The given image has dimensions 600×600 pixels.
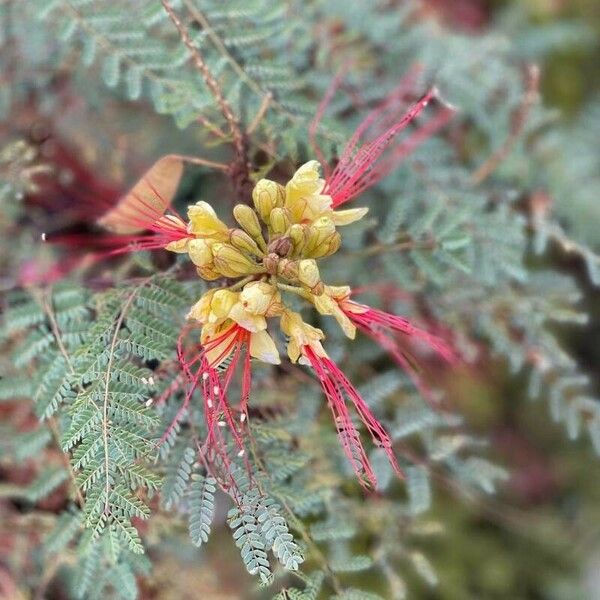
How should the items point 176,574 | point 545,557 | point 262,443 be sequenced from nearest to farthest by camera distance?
1. point 262,443
2. point 176,574
3. point 545,557

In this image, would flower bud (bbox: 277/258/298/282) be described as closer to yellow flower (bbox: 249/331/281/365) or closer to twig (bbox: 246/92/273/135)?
yellow flower (bbox: 249/331/281/365)

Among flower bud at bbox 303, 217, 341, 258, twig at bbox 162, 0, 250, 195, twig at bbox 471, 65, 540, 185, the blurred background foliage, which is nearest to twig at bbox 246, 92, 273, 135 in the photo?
twig at bbox 162, 0, 250, 195

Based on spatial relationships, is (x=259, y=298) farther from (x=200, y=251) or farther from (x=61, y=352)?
(x=61, y=352)

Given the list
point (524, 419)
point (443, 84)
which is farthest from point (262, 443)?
point (524, 419)

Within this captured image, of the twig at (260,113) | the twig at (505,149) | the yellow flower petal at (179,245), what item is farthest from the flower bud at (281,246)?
the twig at (505,149)

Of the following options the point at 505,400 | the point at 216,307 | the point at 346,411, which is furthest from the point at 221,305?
the point at 505,400

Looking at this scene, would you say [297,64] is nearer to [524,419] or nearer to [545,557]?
[524,419]
